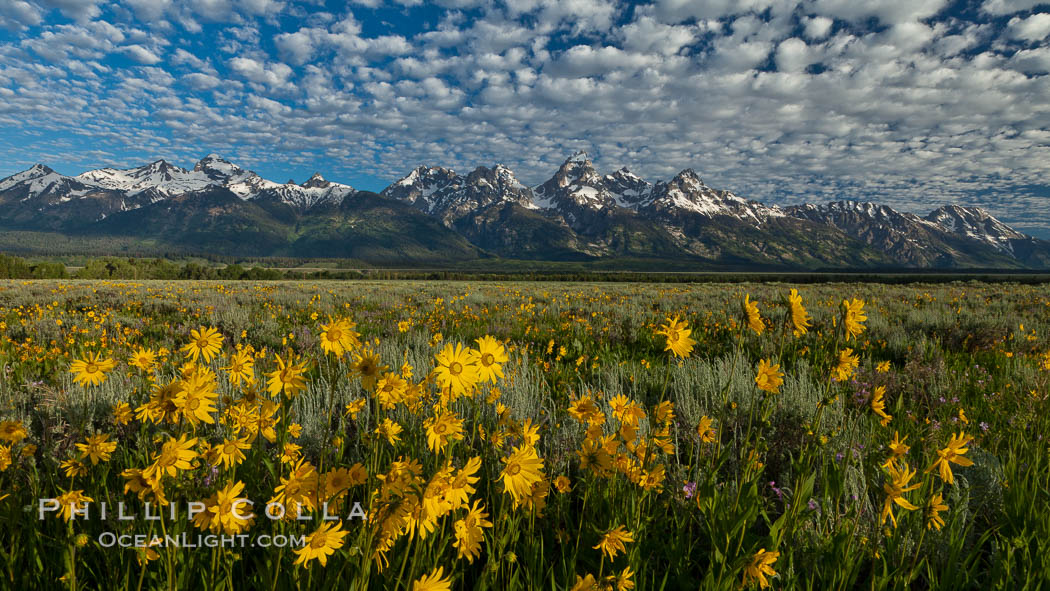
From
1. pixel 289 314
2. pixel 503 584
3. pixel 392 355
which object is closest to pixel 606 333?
pixel 392 355

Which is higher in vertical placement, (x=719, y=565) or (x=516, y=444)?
(x=516, y=444)

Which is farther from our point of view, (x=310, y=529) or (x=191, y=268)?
(x=191, y=268)

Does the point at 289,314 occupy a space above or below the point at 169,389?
below

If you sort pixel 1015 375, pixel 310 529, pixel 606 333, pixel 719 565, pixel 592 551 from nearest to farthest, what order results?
pixel 310 529 < pixel 719 565 < pixel 592 551 < pixel 1015 375 < pixel 606 333

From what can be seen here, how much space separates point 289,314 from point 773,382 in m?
10.1

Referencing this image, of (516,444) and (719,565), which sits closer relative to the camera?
(719,565)

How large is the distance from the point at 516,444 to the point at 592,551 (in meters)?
0.72

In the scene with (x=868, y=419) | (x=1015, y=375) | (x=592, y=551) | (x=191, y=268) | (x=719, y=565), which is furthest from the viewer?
(x=191, y=268)

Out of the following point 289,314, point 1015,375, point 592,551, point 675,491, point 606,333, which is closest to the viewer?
point 592,551

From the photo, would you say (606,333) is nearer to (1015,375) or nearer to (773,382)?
Result: (1015,375)

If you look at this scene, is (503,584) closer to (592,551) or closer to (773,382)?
(592,551)

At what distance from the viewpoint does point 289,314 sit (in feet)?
31.7

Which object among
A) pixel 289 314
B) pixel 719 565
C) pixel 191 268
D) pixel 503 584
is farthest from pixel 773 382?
pixel 191 268

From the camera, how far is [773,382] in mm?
1751
